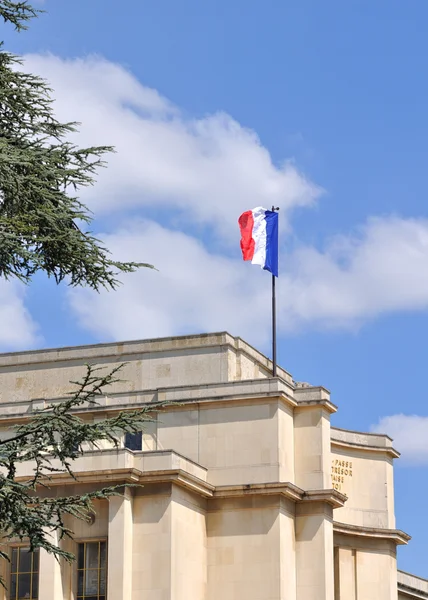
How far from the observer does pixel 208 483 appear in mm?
55219

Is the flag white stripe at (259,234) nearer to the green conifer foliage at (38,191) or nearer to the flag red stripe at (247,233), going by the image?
the flag red stripe at (247,233)

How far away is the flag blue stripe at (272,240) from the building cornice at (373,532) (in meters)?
11.8

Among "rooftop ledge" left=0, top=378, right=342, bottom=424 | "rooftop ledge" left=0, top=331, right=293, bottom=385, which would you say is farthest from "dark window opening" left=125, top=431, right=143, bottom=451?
"rooftop ledge" left=0, top=331, right=293, bottom=385

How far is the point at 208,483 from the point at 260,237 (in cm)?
1051

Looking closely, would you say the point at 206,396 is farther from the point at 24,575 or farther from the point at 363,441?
the point at 363,441

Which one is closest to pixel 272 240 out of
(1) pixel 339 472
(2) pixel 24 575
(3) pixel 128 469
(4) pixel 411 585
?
(1) pixel 339 472

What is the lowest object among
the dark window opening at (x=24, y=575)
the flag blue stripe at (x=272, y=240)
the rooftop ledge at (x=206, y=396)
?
the dark window opening at (x=24, y=575)

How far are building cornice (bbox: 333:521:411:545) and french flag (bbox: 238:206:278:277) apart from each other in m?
11.9

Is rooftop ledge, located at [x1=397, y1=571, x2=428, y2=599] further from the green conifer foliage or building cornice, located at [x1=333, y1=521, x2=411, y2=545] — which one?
the green conifer foliage

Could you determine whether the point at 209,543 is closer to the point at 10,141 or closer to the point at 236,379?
the point at 236,379

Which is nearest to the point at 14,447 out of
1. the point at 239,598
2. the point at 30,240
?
the point at 30,240

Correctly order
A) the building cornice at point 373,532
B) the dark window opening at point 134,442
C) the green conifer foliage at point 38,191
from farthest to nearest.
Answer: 1. the building cornice at point 373,532
2. the dark window opening at point 134,442
3. the green conifer foliage at point 38,191

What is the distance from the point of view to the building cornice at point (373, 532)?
62844 millimetres

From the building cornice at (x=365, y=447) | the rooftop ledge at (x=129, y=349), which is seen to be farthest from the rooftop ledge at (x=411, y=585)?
the rooftop ledge at (x=129, y=349)
